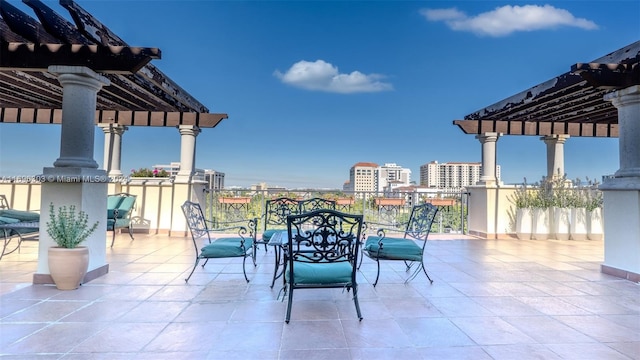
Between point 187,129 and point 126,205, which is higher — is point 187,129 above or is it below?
above

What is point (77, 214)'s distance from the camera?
3.24 metres

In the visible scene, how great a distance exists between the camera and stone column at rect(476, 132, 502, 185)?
675 cm

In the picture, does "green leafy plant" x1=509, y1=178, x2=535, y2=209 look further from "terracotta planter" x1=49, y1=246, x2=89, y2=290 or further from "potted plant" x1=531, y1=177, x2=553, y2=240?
"terracotta planter" x1=49, y1=246, x2=89, y2=290

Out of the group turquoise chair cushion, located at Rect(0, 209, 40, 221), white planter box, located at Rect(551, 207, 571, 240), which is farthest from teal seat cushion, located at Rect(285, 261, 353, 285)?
white planter box, located at Rect(551, 207, 571, 240)

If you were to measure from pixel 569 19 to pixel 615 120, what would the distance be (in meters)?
2.38

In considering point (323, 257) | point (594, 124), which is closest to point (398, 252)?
point (323, 257)

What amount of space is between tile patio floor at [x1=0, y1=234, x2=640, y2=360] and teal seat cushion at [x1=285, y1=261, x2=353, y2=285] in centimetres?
26

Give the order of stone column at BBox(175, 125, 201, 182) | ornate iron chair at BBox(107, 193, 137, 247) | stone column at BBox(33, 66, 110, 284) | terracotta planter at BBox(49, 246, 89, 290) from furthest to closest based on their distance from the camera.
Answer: stone column at BBox(175, 125, 201, 182), ornate iron chair at BBox(107, 193, 137, 247), stone column at BBox(33, 66, 110, 284), terracotta planter at BBox(49, 246, 89, 290)

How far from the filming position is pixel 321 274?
2.43 m

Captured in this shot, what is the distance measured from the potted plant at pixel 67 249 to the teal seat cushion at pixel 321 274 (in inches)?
77.5

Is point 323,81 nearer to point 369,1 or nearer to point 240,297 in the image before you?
point 369,1

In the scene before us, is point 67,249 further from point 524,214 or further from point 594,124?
point 594,124

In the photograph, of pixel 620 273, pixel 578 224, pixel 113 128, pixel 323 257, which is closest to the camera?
pixel 323 257

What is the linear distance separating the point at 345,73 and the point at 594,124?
32.0ft
